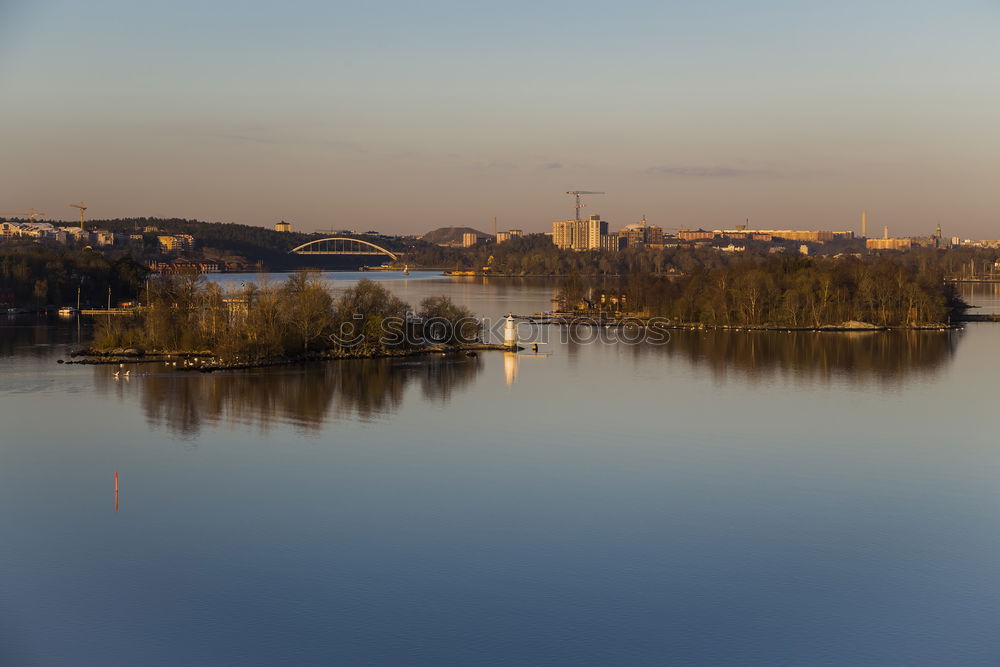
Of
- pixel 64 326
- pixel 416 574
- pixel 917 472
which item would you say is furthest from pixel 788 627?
pixel 64 326

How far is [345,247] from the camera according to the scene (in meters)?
83.1

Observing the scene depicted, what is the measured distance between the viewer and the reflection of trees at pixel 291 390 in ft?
35.6

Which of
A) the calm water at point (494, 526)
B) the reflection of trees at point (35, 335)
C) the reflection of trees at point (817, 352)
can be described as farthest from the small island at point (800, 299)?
the reflection of trees at point (35, 335)

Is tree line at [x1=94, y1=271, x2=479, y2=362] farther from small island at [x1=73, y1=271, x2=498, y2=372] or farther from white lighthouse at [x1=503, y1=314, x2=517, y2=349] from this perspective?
white lighthouse at [x1=503, y1=314, x2=517, y2=349]

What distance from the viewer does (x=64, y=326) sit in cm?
2228

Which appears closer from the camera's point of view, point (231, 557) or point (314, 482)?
point (231, 557)

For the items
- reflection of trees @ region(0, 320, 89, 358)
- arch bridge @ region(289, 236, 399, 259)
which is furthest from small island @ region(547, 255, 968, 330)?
arch bridge @ region(289, 236, 399, 259)

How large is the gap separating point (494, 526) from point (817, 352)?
1253 centimetres

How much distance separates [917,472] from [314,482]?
16.6ft

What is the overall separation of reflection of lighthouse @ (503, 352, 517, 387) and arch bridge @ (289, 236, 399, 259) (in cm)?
6042

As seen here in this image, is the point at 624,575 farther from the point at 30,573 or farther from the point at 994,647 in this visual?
the point at 30,573

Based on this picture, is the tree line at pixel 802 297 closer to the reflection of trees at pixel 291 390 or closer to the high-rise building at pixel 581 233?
the reflection of trees at pixel 291 390

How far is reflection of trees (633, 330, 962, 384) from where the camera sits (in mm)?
15250

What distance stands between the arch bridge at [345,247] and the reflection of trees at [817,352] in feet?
191
